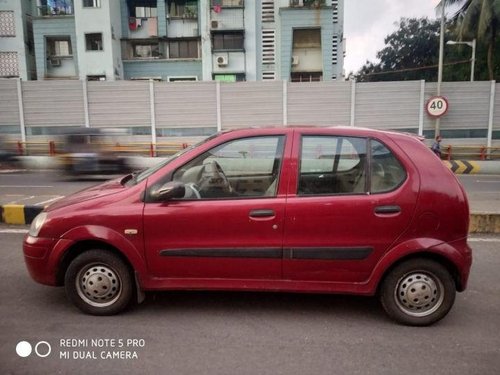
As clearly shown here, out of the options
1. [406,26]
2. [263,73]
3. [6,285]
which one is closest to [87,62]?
[263,73]

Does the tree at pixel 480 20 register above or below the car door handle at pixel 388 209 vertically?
above

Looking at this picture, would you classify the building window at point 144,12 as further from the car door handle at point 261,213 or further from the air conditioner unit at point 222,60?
the car door handle at point 261,213

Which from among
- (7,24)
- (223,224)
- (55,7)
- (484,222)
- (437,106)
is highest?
(55,7)

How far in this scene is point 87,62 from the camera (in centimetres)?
2541

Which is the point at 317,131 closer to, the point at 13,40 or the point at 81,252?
the point at 81,252

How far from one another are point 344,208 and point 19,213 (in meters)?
5.38

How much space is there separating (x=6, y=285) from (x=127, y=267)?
159cm

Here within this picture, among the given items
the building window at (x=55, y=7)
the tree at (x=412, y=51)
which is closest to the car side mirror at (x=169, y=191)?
the building window at (x=55, y=7)

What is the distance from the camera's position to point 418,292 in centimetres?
336

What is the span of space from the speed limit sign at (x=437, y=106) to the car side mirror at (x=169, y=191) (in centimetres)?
1734

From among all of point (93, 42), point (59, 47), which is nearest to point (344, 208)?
point (93, 42)

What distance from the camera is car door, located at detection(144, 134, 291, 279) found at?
3.32 meters

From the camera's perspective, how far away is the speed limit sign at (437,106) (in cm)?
1795

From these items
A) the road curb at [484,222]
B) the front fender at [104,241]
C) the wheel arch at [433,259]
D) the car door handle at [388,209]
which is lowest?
the road curb at [484,222]
